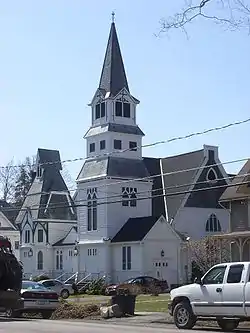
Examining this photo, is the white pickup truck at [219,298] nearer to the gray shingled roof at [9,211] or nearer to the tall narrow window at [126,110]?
the tall narrow window at [126,110]

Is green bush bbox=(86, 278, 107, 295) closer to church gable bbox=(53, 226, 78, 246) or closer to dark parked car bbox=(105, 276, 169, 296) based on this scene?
dark parked car bbox=(105, 276, 169, 296)

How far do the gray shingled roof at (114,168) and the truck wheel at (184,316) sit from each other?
142ft

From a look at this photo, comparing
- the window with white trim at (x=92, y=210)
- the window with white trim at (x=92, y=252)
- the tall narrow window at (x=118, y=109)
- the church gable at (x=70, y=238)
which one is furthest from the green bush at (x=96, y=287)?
the tall narrow window at (x=118, y=109)

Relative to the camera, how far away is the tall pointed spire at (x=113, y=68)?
70938mm

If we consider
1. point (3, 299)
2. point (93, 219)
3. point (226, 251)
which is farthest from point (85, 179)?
point (3, 299)

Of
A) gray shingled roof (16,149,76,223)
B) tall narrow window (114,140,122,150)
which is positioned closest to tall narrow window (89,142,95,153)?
tall narrow window (114,140,122,150)

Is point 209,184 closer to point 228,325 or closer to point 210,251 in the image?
point 210,251

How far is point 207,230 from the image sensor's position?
71062 millimetres

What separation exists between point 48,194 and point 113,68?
52.3 ft

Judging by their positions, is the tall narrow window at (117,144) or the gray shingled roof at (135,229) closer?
the gray shingled roof at (135,229)

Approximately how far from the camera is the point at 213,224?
71.6 meters

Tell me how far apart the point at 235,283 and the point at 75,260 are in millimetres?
49545

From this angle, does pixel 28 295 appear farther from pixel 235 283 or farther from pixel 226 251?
pixel 226 251

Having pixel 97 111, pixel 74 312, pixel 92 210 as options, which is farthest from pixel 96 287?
pixel 74 312
